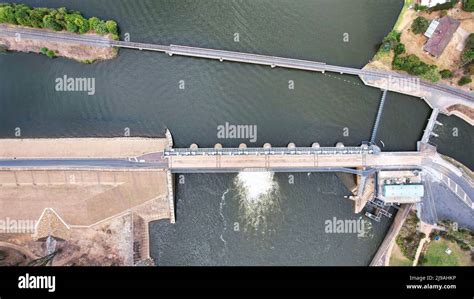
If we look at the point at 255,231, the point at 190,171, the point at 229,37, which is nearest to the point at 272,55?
the point at 229,37

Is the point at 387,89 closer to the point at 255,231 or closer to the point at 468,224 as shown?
the point at 468,224

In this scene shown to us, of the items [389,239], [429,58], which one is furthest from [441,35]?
[389,239]

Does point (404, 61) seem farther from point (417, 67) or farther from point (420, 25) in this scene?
point (420, 25)

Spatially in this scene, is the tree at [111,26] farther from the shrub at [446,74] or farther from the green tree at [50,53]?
the shrub at [446,74]

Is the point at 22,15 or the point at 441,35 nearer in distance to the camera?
the point at 22,15

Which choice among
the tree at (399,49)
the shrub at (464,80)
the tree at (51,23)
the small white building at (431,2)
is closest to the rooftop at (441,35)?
the small white building at (431,2)
